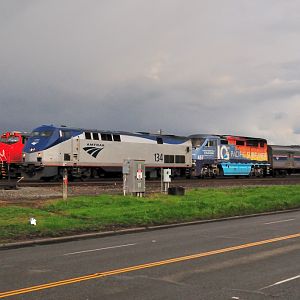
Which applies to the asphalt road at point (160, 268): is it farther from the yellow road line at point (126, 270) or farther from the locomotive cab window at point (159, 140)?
the locomotive cab window at point (159, 140)

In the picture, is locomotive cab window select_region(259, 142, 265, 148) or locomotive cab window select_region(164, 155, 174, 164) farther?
locomotive cab window select_region(259, 142, 265, 148)

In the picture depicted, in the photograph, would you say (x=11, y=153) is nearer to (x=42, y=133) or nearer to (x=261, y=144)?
(x=42, y=133)

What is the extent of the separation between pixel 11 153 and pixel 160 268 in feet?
112

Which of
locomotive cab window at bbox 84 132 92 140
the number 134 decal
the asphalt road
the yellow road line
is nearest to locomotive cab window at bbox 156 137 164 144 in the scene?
the number 134 decal

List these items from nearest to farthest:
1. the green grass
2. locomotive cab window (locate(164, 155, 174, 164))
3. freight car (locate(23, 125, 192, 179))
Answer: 1. the green grass
2. freight car (locate(23, 125, 192, 179))
3. locomotive cab window (locate(164, 155, 174, 164))

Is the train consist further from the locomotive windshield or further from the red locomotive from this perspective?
the red locomotive

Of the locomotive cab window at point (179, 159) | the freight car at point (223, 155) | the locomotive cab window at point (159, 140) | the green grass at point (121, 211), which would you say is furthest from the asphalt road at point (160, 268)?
the freight car at point (223, 155)

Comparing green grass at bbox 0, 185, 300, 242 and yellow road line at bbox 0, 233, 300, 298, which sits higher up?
green grass at bbox 0, 185, 300, 242

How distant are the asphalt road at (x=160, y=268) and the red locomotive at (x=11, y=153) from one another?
27911 millimetres

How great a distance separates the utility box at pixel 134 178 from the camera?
27406 mm

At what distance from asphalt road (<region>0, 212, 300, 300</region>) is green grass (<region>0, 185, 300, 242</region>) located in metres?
2.09

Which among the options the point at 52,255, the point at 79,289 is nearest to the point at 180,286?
the point at 79,289

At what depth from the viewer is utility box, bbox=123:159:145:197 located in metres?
27.4

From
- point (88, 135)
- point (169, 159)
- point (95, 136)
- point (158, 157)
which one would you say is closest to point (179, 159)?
point (169, 159)
